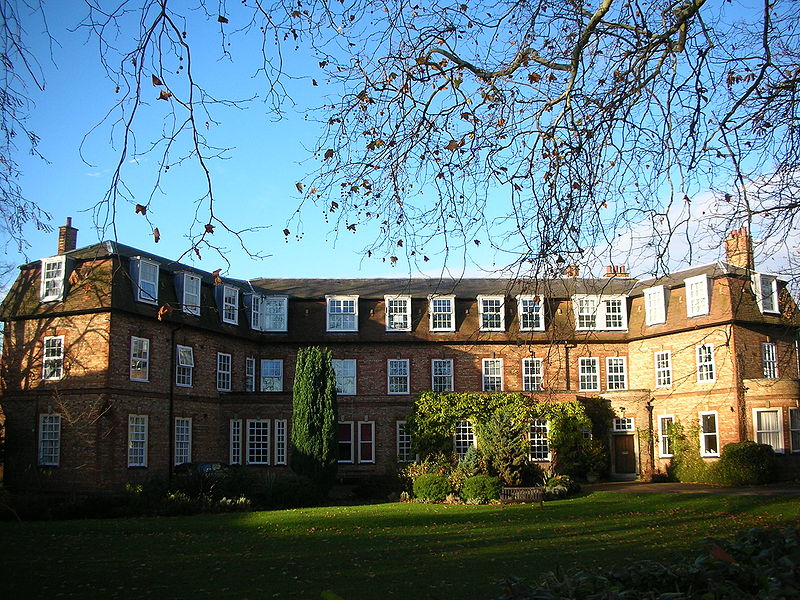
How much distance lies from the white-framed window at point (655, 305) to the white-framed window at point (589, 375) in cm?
328

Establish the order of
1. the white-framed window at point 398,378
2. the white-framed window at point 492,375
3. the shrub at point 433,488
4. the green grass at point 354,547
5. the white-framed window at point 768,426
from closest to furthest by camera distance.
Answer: the green grass at point 354,547 → the shrub at point 433,488 → the white-framed window at point 768,426 → the white-framed window at point 398,378 → the white-framed window at point 492,375

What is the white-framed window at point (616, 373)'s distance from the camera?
3522 cm

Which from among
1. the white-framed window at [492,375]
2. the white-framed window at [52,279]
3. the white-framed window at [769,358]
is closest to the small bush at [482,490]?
the white-framed window at [492,375]

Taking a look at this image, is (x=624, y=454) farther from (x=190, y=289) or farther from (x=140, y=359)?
(x=140, y=359)

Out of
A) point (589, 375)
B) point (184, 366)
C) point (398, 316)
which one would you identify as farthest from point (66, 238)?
point (589, 375)

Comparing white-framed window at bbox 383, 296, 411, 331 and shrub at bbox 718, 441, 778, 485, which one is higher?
white-framed window at bbox 383, 296, 411, 331

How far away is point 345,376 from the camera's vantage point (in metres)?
34.3

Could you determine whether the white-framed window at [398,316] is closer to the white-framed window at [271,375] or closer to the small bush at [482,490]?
the white-framed window at [271,375]

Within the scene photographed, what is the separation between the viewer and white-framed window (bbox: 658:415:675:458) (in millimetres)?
32719

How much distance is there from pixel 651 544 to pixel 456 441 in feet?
59.7

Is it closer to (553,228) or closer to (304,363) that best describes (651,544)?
(553,228)

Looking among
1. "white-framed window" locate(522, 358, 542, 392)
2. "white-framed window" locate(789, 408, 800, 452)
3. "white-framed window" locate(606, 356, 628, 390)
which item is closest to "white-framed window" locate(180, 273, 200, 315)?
"white-framed window" locate(522, 358, 542, 392)

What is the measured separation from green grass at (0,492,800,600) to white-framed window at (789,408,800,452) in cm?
790

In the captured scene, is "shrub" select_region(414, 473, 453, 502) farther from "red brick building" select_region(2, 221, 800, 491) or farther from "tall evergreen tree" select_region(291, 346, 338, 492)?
"red brick building" select_region(2, 221, 800, 491)
